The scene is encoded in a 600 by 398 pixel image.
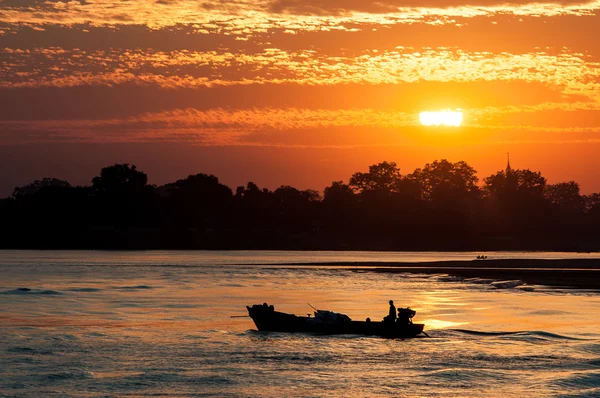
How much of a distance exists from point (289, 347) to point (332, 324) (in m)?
5.33

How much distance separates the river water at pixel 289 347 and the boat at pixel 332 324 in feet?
2.89

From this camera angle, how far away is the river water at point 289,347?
44.2 m

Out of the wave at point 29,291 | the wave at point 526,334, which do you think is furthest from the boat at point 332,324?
the wave at point 29,291

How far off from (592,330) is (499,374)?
62.2 ft

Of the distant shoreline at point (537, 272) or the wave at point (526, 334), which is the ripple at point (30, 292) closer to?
the wave at point (526, 334)

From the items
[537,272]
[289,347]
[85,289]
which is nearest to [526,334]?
[289,347]

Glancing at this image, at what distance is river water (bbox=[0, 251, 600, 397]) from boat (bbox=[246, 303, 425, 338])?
88 cm

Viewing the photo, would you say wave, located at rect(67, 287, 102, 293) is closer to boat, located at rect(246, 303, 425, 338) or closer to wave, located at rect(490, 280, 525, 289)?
boat, located at rect(246, 303, 425, 338)

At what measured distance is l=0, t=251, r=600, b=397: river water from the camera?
44.2 metres

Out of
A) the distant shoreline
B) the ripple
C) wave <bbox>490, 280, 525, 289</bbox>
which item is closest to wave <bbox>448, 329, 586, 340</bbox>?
wave <bbox>490, 280, 525, 289</bbox>

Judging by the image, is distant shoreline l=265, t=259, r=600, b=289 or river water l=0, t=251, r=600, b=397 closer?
river water l=0, t=251, r=600, b=397

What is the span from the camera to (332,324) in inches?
2410

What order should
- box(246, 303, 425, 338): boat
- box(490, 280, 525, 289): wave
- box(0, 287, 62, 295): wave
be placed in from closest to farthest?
box(246, 303, 425, 338): boat
box(0, 287, 62, 295): wave
box(490, 280, 525, 289): wave

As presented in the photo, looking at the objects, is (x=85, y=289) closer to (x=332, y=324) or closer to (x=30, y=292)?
(x=30, y=292)
